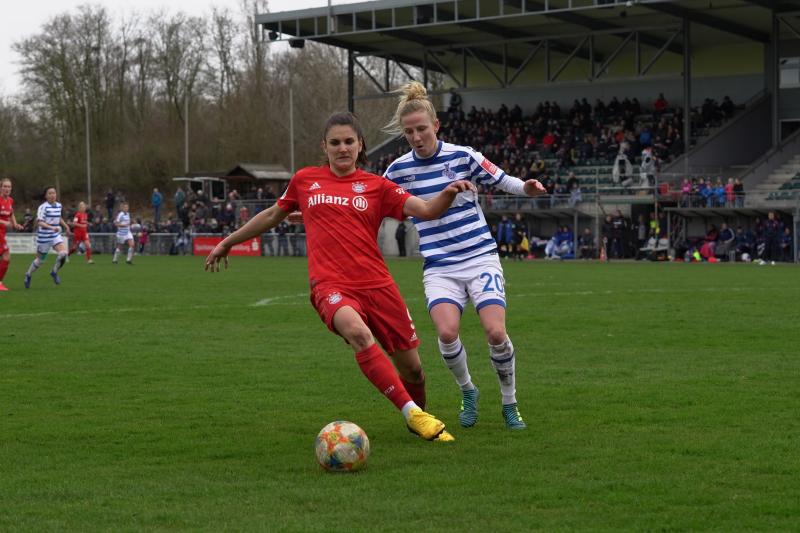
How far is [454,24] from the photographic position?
46.1 meters

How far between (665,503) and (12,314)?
13619 mm

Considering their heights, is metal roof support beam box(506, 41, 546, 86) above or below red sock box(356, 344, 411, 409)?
above

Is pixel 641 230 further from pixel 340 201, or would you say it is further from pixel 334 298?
pixel 334 298

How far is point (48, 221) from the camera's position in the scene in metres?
26.9

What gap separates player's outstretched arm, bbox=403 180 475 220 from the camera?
23.2 ft

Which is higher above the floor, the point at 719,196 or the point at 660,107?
the point at 660,107

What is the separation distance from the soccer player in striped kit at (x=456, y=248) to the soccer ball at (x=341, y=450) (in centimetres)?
153

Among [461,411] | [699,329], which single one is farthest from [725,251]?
[461,411]

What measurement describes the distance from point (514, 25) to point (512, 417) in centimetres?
4172

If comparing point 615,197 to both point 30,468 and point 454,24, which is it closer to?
point 454,24

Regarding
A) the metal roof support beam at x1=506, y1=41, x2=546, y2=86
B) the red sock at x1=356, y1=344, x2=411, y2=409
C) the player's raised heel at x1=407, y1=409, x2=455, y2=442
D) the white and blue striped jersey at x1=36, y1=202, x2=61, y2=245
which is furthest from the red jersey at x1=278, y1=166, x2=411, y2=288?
the metal roof support beam at x1=506, y1=41, x2=546, y2=86

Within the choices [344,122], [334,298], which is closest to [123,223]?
[344,122]

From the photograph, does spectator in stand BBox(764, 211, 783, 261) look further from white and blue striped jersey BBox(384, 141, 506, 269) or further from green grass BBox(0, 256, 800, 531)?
white and blue striped jersey BBox(384, 141, 506, 269)

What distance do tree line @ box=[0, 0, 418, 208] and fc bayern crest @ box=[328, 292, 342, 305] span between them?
6577cm
